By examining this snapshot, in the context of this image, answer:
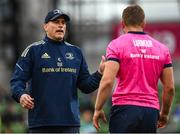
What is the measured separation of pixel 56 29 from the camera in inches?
365

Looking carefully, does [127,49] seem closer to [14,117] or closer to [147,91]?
[147,91]

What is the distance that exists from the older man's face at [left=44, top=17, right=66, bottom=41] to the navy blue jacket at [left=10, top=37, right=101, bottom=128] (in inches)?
2.7

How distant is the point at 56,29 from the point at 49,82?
58 cm

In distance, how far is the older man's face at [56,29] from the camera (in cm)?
924

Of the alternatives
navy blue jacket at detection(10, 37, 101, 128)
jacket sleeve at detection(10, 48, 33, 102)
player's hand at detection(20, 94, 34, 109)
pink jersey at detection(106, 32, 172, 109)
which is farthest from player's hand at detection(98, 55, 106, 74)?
player's hand at detection(20, 94, 34, 109)

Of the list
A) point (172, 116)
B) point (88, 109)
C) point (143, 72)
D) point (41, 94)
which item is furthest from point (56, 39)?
point (172, 116)

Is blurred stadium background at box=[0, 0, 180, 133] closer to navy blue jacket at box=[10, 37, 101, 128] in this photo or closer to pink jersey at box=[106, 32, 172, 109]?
navy blue jacket at box=[10, 37, 101, 128]

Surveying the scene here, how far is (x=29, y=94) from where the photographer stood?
9.11 meters

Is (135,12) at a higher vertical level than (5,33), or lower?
higher

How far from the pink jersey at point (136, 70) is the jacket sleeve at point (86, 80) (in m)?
0.84

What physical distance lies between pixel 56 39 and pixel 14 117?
9.03 metres

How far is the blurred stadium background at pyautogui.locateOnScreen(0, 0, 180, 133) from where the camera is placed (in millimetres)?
18422

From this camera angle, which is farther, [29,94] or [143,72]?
[29,94]

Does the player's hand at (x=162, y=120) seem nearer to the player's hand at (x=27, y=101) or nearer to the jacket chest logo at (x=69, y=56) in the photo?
the jacket chest logo at (x=69, y=56)
